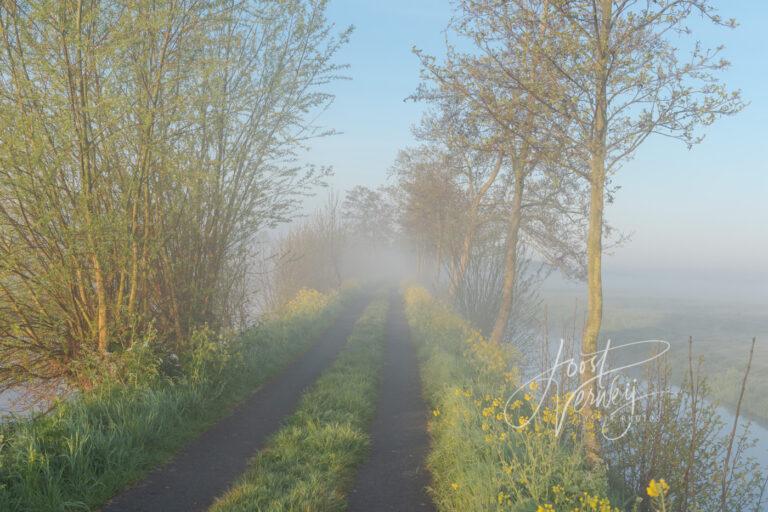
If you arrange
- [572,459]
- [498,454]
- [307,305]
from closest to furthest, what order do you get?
[572,459]
[498,454]
[307,305]

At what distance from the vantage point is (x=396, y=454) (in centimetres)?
678

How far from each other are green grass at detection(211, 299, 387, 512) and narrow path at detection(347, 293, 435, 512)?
206 mm

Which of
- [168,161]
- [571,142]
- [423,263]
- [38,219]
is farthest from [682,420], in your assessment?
[423,263]

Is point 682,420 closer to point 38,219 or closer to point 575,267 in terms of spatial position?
point 38,219

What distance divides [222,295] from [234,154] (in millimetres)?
3243

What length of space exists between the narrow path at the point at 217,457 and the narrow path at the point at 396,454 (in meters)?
1.54

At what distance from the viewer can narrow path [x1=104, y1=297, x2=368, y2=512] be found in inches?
→ 200

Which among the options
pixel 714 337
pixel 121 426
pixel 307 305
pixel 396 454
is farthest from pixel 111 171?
pixel 714 337

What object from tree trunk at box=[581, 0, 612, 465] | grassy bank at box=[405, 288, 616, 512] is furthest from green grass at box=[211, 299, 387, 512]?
tree trunk at box=[581, 0, 612, 465]

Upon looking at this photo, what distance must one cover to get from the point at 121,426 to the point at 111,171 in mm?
4285

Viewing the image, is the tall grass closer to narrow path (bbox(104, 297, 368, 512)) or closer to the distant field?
narrow path (bbox(104, 297, 368, 512))

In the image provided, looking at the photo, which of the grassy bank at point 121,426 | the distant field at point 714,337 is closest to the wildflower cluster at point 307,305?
the grassy bank at point 121,426

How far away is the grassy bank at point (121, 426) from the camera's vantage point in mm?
4726

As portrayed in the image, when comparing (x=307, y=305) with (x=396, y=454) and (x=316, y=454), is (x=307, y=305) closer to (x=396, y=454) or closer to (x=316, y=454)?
(x=396, y=454)
